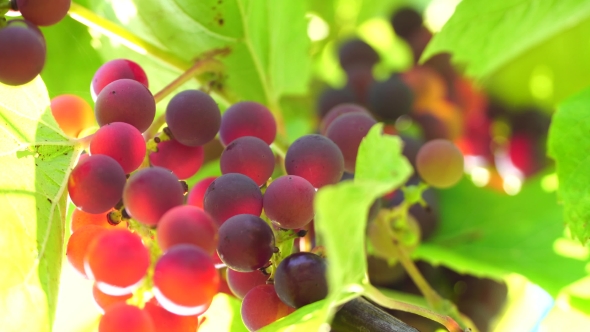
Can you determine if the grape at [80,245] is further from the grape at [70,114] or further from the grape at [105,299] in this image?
the grape at [70,114]

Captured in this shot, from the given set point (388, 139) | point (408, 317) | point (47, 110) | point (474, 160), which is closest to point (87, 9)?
point (47, 110)

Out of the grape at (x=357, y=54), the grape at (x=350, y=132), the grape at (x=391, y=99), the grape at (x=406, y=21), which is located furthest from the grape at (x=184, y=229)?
the grape at (x=406, y=21)

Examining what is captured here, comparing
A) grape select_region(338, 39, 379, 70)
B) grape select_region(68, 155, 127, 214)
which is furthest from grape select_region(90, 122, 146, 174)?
grape select_region(338, 39, 379, 70)

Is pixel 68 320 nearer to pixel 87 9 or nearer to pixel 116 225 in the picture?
pixel 116 225

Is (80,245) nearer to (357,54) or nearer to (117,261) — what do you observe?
(117,261)

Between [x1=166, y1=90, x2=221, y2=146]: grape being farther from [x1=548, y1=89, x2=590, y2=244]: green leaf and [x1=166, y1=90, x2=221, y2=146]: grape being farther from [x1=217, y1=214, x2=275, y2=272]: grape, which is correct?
[x1=548, y1=89, x2=590, y2=244]: green leaf

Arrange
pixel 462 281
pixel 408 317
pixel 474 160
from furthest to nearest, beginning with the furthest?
pixel 474 160 → pixel 462 281 → pixel 408 317

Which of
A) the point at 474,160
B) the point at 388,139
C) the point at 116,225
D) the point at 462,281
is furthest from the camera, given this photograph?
the point at 474,160
